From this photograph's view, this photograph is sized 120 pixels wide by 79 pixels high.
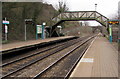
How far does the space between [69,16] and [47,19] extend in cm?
464

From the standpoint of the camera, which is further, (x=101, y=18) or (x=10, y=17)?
(x=101, y=18)

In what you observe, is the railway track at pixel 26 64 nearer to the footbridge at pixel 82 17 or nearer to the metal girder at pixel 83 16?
the footbridge at pixel 82 17

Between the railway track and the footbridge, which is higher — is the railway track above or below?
below

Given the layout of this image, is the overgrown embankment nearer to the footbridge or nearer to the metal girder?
the footbridge

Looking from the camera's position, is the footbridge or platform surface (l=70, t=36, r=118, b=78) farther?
the footbridge

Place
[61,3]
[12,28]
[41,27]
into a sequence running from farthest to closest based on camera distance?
[61,3] → [41,27] → [12,28]

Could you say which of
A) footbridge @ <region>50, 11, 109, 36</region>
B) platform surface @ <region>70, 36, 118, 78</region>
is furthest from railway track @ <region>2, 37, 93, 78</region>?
footbridge @ <region>50, 11, 109, 36</region>

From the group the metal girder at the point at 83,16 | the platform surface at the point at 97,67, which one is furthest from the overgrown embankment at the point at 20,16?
the platform surface at the point at 97,67

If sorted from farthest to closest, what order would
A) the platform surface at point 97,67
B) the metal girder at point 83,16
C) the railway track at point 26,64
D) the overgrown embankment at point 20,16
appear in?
the metal girder at point 83,16, the overgrown embankment at point 20,16, the railway track at point 26,64, the platform surface at point 97,67

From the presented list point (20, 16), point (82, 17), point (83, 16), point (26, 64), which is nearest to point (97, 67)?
point (26, 64)

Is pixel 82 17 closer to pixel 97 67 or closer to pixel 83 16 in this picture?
pixel 83 16

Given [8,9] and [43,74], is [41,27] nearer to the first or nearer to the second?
[8,9]

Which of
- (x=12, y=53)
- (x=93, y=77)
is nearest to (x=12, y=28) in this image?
(x=12, y=53)

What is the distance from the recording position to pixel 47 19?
34375 mm
